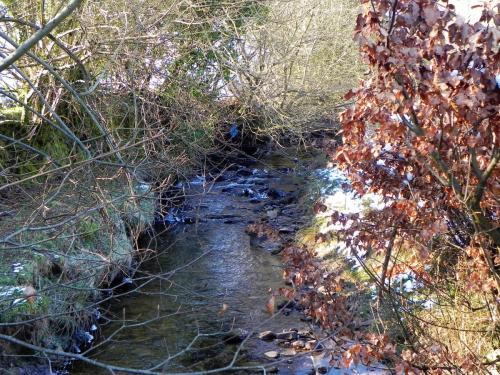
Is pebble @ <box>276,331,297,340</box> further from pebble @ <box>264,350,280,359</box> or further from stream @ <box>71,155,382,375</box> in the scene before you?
pebble @ <box>264,350,280,359</box>

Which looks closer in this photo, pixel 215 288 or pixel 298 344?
pixel 298 344

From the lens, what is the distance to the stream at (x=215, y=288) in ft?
22.0

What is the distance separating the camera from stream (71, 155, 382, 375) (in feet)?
22.0

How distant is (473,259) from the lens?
4.06 m

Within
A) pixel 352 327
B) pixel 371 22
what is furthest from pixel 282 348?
pixel 371 22

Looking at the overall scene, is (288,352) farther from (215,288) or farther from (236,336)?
(215,288)

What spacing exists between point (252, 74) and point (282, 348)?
6.65 m

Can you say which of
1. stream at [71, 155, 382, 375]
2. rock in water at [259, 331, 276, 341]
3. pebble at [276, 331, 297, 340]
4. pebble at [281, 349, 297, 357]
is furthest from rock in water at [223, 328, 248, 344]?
pebble at [281, 349, 297, 357]

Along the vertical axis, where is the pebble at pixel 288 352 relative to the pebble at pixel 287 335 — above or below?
below

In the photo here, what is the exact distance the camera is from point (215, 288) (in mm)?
8836

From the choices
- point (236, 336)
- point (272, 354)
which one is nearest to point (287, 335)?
point (272, 354)

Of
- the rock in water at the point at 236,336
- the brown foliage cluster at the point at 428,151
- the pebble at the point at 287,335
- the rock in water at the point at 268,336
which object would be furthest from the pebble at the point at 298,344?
the brown foliage cluster at the point at 428,151

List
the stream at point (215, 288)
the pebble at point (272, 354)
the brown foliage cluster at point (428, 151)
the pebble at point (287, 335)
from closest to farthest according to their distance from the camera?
the brown foliage cluster at point (428, 151), the stream at point (215, 288), the pebble at point (272, 354), the pebble at point (287, 335)

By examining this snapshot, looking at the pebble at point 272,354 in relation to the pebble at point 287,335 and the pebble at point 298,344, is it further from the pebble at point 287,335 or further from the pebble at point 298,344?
the pebble at point 287,335
